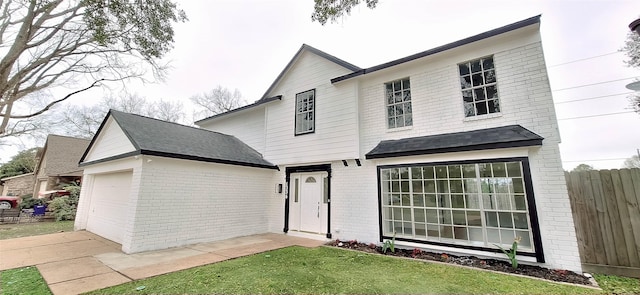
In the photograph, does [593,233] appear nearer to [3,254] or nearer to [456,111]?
[456,111]

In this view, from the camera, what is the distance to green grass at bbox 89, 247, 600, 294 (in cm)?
396

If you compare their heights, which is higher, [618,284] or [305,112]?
[305,112]

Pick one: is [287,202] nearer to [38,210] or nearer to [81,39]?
[81,39]

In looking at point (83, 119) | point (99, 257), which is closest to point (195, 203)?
point (99, 257)

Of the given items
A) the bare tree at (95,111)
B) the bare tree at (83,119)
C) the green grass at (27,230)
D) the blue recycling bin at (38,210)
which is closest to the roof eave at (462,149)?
the green grass at (27,230)

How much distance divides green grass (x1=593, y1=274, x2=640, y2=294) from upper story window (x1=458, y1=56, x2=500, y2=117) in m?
3.81

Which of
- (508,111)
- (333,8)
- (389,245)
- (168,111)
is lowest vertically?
(389,245)

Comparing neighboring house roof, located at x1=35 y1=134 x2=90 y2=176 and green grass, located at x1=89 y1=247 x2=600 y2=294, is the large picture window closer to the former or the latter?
green grass, located at x1=89 y1=247 x2=600 y2=294

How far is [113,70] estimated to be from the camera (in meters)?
10.7

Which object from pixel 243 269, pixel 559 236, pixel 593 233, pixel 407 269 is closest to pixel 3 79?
pixel 243 269

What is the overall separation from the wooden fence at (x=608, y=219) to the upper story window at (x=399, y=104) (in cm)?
400

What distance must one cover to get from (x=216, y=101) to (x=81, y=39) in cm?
1907

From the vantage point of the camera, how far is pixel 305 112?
9.55 metres

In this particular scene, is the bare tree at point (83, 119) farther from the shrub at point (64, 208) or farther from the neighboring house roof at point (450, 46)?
the neighboring house roof at point (450, 46)
